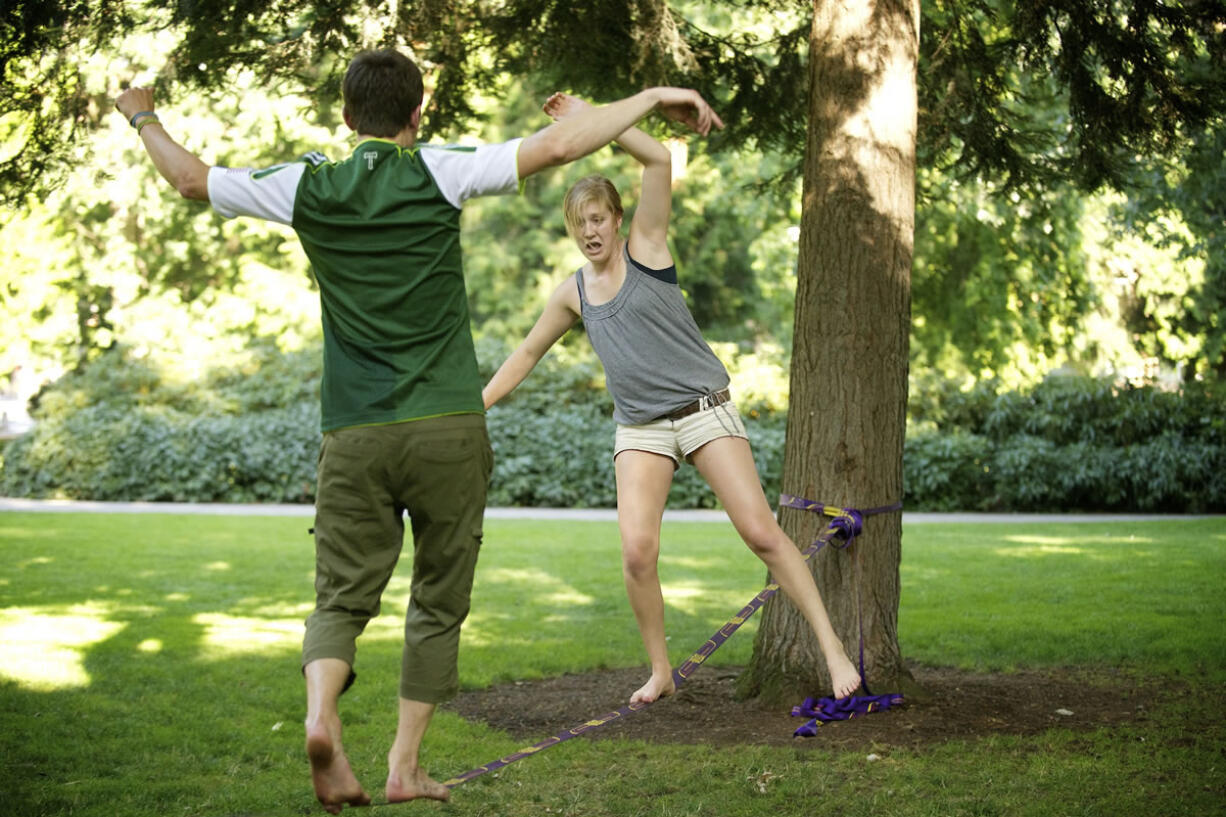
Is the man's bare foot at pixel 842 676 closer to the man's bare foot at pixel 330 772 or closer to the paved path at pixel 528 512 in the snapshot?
the man's bare foot at pixel 330 772

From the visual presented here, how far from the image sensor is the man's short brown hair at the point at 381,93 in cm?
348

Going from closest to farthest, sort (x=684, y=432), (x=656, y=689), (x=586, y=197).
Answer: (x=586, y=197)
(x=684, y=432)
(x=656, y=689)

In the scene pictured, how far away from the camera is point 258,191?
3.47 meters

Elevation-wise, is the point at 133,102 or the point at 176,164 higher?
the point at 133,102

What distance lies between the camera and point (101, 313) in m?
27.7

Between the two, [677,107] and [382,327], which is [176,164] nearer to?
[382,327]

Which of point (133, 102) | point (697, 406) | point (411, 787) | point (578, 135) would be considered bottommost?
point (411, 787)

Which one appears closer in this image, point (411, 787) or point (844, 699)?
point (411, 787)

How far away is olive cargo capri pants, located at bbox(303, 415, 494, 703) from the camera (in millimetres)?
3561

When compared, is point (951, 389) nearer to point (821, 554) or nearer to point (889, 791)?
point (821, 554)

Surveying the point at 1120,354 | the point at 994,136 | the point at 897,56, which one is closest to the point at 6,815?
the point at 897,56

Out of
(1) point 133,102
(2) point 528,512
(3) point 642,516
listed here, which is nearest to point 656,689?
(3) point 642,516

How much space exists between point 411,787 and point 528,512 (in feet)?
41.2

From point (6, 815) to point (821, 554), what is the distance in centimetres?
359
